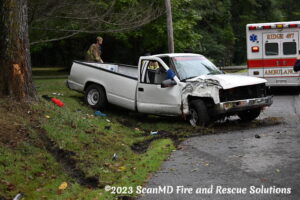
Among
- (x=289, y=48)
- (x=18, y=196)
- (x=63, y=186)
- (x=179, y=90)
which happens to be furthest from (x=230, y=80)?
(x=289, y=48)

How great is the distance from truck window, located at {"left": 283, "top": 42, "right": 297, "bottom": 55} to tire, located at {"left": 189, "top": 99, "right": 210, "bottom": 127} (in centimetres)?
801

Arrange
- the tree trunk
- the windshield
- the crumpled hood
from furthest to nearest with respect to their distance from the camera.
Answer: the windshield
the crumpled hood
the tree trunk

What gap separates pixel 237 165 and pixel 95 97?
7.36 m

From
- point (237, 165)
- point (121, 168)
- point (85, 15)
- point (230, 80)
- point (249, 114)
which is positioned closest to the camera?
point (237, 165)

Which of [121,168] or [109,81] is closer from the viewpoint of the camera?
[121,168]


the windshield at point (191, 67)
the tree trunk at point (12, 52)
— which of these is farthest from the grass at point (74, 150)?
the windshield at point (191, 67)

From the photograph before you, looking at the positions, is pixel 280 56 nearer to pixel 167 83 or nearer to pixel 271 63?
pixel 271 63

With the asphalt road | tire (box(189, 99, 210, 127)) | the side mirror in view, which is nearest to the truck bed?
the side mirror

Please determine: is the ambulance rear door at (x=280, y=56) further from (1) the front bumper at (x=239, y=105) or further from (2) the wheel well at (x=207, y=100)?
(2) the wheel well at (x=207, y=100)

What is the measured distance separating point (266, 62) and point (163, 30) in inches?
441

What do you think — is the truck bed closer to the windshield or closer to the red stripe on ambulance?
the windshield

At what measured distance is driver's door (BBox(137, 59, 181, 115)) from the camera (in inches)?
496

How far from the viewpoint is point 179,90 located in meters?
12.5

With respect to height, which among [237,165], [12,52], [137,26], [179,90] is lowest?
[237,165]
